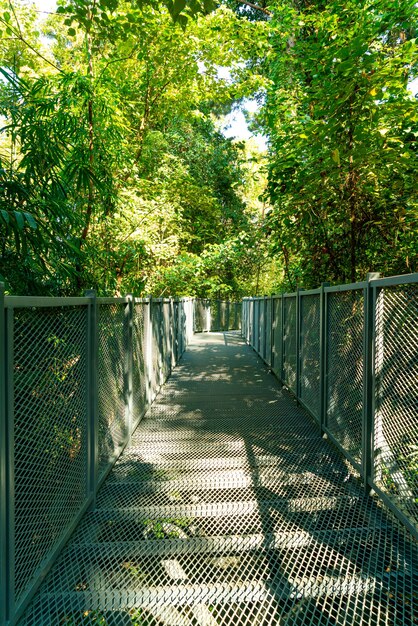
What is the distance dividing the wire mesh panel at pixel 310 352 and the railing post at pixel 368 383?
1.34 metres

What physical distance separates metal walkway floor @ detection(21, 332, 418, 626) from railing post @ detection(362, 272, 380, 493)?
22 centimetres

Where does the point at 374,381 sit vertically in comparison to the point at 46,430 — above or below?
above

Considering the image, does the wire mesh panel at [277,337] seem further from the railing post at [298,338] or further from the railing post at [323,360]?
the railing post at [323,360]

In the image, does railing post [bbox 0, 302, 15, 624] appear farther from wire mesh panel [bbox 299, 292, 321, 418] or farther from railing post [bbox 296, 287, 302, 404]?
railing post [bbox 296, 287, 302, 404]

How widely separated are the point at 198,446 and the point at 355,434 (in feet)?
4.57

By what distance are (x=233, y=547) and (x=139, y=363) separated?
253 cm

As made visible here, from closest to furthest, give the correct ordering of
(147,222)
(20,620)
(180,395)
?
(20,620) < (180,395) < (147,222)

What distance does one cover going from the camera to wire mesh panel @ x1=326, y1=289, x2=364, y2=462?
9.39 feet

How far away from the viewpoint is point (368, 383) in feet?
8.50

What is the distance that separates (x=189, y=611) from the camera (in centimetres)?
167

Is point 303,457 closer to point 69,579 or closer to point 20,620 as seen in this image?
point 69,579

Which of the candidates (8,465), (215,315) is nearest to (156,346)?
(8,465)

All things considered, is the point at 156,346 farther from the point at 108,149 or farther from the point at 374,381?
the point at 374,381

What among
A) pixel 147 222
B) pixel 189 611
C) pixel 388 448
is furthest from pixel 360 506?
pixel 147 222
